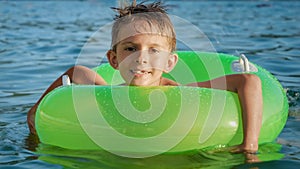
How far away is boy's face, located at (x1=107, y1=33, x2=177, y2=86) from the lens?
3.26 meters

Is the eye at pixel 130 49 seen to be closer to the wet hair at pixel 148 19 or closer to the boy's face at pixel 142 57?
the boy's face at pixel 142 57

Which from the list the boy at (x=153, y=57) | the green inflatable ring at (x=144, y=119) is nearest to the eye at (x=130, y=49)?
the boy at (x=153, y=57)

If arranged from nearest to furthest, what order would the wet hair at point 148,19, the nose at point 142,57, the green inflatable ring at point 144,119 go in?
the green inflatable ring at point 144,119
the nose at point 142,57
the wet hair at point 148,19

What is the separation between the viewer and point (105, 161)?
3156 millimetres

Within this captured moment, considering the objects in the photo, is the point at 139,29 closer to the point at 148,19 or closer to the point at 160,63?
the point at 148,19

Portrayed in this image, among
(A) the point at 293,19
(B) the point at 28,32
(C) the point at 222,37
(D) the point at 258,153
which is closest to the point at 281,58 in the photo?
(C) the point at 222,37

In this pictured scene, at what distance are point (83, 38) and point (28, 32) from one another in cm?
129

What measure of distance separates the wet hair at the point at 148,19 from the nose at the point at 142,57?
144 millimetres

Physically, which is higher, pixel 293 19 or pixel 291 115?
pixel 293 19

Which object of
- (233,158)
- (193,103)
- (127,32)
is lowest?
(233,158)

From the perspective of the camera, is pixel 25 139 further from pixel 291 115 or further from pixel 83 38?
pixel 83 38

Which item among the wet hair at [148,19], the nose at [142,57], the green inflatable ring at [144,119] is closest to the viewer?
the green inflatable ring at [144,119]

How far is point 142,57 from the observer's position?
323cm

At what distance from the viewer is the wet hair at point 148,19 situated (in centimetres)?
334
